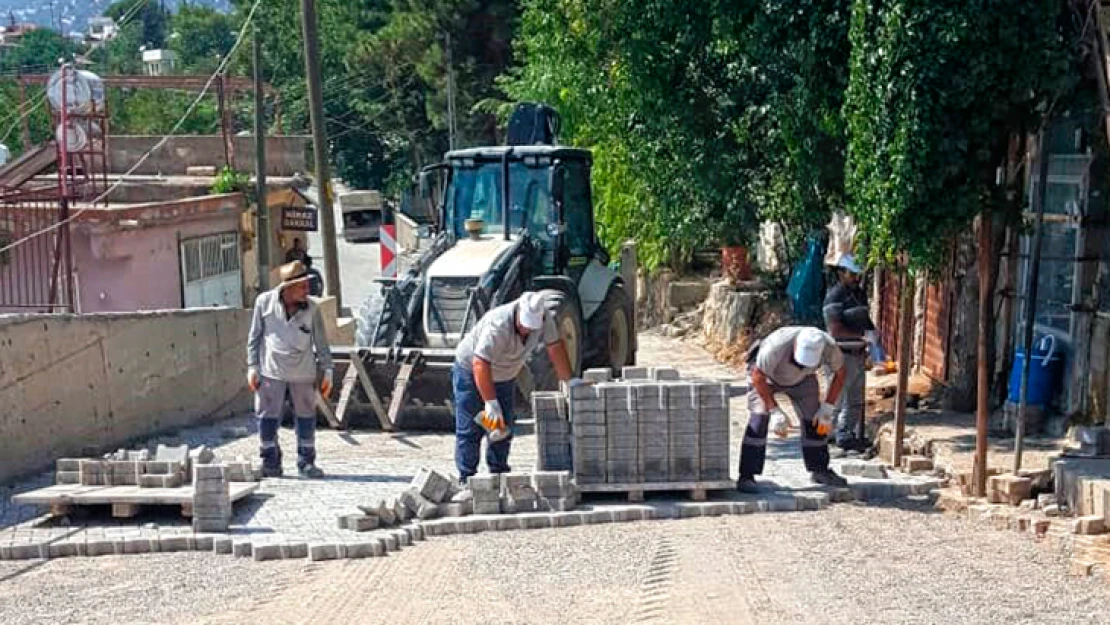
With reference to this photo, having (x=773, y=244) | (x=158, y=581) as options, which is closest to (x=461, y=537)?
(x=158, y=581)

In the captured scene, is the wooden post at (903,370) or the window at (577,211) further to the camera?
the window at (577,211)

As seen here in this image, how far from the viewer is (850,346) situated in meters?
12.2

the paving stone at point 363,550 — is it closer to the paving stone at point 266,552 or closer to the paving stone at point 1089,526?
the paving stone at point 266,552

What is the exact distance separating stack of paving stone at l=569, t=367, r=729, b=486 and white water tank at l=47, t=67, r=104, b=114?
11925 millimetres

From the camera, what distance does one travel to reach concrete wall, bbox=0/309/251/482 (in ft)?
37.2

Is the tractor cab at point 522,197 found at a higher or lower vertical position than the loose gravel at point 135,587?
higher

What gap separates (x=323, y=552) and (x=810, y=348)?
3.72m

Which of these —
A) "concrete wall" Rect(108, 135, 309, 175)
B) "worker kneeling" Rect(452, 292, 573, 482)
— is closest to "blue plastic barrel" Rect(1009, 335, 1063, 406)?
"worker kneeling" Rect(452, 292, 573, 482)

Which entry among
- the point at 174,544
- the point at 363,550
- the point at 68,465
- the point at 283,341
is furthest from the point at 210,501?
the point at 283,341

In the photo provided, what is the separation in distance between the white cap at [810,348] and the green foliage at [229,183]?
1835 centimetres

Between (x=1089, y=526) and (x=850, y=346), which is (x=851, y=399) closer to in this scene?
(x=850, y=346)

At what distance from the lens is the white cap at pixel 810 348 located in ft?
33.0

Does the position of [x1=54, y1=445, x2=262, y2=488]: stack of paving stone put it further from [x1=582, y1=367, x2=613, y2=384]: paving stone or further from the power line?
the power line

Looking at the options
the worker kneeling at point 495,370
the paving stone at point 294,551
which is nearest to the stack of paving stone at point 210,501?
the paving stone at point 294,551
